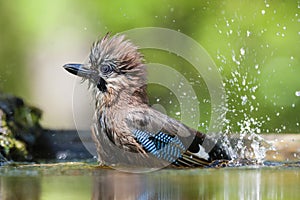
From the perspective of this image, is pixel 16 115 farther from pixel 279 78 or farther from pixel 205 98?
pixel 279 78

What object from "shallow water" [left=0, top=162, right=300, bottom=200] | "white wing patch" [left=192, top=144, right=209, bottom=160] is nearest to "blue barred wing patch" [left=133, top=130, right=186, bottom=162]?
"white wing patch" [left=192, top=144, right=209, bottom=160]

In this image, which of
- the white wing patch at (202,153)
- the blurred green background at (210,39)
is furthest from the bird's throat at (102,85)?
the blurred green background at (210,39)

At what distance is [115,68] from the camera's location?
275 inches

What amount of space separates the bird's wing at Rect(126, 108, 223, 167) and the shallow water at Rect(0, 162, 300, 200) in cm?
32

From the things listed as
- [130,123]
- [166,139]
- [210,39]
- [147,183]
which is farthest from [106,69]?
[210,39]

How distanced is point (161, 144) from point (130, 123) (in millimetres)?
289

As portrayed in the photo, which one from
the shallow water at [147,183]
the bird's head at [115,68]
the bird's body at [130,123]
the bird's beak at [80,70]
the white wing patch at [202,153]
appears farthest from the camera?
the bird's head at [115,68]

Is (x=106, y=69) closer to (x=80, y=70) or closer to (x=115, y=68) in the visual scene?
(x=115, y=68)

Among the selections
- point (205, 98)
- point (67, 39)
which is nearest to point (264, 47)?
point (205, 98)

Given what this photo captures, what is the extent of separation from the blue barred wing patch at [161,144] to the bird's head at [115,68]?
0.51 meters

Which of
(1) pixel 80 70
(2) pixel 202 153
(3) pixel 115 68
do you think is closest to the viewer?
(2) pixel 202 153

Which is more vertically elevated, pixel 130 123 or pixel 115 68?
pixel 115 68

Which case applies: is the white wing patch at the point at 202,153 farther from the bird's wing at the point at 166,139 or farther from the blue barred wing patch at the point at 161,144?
the blue barred wing patch at the point at 161,144

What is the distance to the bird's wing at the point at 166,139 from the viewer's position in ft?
21.4
